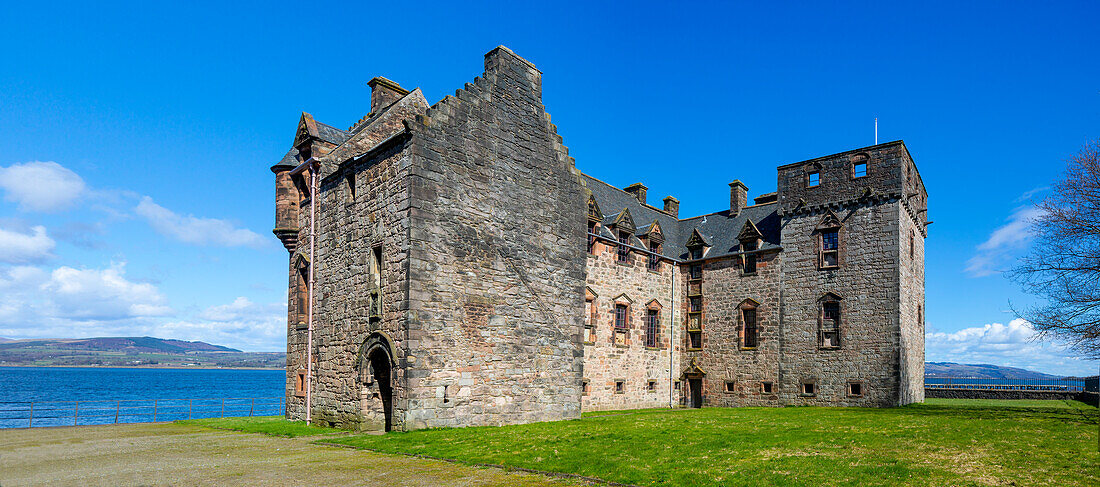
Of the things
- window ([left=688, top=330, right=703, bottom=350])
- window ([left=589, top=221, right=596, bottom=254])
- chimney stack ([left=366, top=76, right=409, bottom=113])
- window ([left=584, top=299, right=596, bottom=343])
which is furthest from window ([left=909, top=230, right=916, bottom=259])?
chimney stack ([left=366, top=76, right=409, bottom=113])

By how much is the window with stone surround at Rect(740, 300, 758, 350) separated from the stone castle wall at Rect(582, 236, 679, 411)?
365 cm

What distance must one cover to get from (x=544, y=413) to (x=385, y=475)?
1029cm

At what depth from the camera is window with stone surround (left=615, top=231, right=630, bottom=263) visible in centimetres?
3168

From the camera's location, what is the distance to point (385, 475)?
11.7m

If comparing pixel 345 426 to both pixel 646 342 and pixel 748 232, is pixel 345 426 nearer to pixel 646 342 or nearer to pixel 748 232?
pixel 646 342

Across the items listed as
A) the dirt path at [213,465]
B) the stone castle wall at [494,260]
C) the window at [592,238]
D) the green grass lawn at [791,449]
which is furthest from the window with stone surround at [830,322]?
the dirt path at [213,465]

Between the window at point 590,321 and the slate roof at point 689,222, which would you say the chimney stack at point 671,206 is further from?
the window at point 590,321

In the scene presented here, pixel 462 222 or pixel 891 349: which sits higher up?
pixel 462 222

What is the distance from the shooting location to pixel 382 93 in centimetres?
2605

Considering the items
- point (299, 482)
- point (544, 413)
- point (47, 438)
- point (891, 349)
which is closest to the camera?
point (299, 482)

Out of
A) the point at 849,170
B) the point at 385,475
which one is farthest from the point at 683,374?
the point at 385,475

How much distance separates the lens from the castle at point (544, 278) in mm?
18938

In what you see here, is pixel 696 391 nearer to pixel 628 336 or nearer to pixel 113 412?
pixel 628 336

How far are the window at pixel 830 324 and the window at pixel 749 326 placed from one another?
351 centimetres
